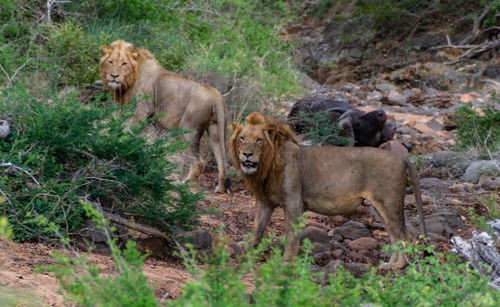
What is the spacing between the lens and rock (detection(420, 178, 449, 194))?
9002 millimetres

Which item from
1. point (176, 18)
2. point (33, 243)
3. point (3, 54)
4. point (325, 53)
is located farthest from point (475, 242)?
point (325, 53)

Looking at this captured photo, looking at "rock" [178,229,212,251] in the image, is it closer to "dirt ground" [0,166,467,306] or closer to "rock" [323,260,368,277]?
"dirt ground" [0,166,467,306]

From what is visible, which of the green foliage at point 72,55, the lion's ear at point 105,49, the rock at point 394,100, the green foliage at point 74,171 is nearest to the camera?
the green foliage at point 74,171

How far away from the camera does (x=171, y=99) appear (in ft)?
29.2

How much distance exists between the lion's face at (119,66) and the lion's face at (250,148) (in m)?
3.51

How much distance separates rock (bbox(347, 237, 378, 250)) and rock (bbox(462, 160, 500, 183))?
130 inches

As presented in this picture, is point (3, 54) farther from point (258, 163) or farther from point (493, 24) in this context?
point (493, 24)

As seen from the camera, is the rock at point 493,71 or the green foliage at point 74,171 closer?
the green foliage at point 74,171

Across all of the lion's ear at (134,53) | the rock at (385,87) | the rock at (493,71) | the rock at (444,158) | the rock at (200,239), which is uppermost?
the lion's ear at (134,53)

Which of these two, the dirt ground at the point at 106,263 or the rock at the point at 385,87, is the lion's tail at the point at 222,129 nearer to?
the dirt ground at the point at 106,263

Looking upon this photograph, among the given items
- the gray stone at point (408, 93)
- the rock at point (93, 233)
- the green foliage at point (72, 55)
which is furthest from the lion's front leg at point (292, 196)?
the gray stone at point (408, 93)

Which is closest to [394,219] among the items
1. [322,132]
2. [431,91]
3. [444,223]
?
[444,223]

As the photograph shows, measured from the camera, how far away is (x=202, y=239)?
5914mm

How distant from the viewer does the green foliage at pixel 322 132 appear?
10.2 metres
